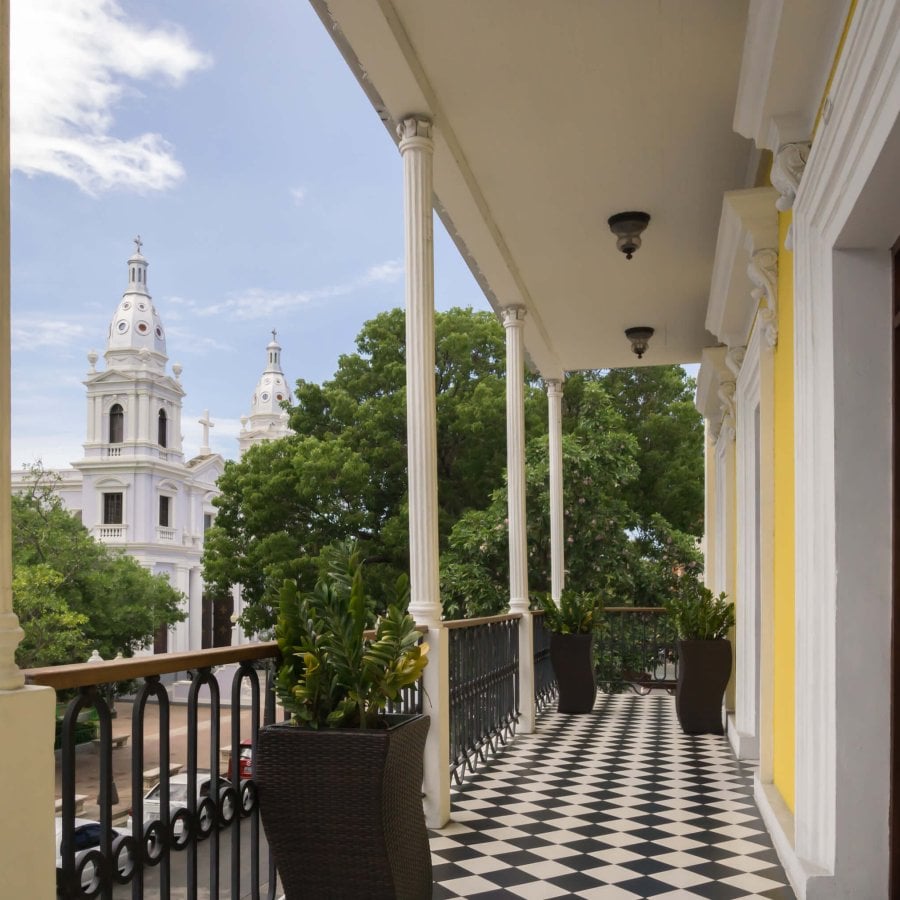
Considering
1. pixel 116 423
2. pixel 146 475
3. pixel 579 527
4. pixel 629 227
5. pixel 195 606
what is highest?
pixel 116 423

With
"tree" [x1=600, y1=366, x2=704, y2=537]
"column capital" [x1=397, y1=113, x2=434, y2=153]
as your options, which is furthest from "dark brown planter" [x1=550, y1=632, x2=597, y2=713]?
"tree" [x1=600, y1=366, x2=704, y2=537]

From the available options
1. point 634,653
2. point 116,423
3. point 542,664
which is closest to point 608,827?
point 542,664

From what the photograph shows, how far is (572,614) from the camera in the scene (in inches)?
308

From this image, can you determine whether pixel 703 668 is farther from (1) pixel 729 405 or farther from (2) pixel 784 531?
(2) pixel 784 531

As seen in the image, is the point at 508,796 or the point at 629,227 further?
the point at 629,227

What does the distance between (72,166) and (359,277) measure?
22653 mm

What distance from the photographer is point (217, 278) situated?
7694cm

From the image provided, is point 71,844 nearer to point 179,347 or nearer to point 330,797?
point 330,797

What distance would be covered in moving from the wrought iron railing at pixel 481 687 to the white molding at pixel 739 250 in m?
2.14

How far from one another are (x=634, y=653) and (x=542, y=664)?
222 cm

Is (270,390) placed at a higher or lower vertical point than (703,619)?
higher

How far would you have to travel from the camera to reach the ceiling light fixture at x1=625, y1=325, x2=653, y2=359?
784 cm

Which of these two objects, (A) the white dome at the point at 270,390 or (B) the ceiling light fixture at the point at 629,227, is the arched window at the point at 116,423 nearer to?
(A) the white dome at the point at 270,390

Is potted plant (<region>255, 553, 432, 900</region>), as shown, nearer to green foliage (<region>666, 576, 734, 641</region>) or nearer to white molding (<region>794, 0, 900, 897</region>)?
white molding (<region>794, 0, 900, 897</region>)
